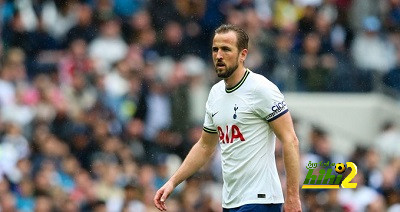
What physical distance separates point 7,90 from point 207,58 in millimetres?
4065

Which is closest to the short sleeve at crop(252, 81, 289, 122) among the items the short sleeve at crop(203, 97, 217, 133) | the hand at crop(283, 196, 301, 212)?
the short sleeve at crop(203, 97, 217, 133)

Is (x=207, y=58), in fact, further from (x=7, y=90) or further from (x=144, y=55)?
(x=7, y=90)

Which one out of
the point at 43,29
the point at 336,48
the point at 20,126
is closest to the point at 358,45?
the point at 336,48

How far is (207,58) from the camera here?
20391 mm

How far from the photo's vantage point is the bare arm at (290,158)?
29.2 feet

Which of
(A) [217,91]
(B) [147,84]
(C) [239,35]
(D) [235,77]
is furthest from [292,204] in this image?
(B) [147,84]

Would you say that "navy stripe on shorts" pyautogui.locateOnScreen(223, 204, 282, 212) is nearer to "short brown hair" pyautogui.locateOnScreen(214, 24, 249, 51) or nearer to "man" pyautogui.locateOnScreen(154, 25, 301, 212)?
"man" pyautogui.locateOnScreen(154, 25, 301, 212)

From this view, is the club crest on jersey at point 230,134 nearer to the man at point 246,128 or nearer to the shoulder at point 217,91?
the man at point 246,128

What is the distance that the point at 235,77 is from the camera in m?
9.41

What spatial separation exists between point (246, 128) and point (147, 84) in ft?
31.9

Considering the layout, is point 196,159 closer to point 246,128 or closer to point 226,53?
point 246,128

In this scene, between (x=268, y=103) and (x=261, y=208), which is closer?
(x=268, y=103)

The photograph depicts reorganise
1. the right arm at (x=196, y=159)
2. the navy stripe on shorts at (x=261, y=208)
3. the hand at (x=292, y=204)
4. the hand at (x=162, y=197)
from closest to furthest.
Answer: the hand at (x=292, y=204) < the navy stripe on shorts at (x=261, y=208) < the hand at (x=162, y=197) < the right arm at (x=196, y=159)

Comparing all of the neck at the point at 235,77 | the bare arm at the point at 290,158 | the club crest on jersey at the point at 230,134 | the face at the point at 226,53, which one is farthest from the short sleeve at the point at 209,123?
the bare arm at the point at 290,158
